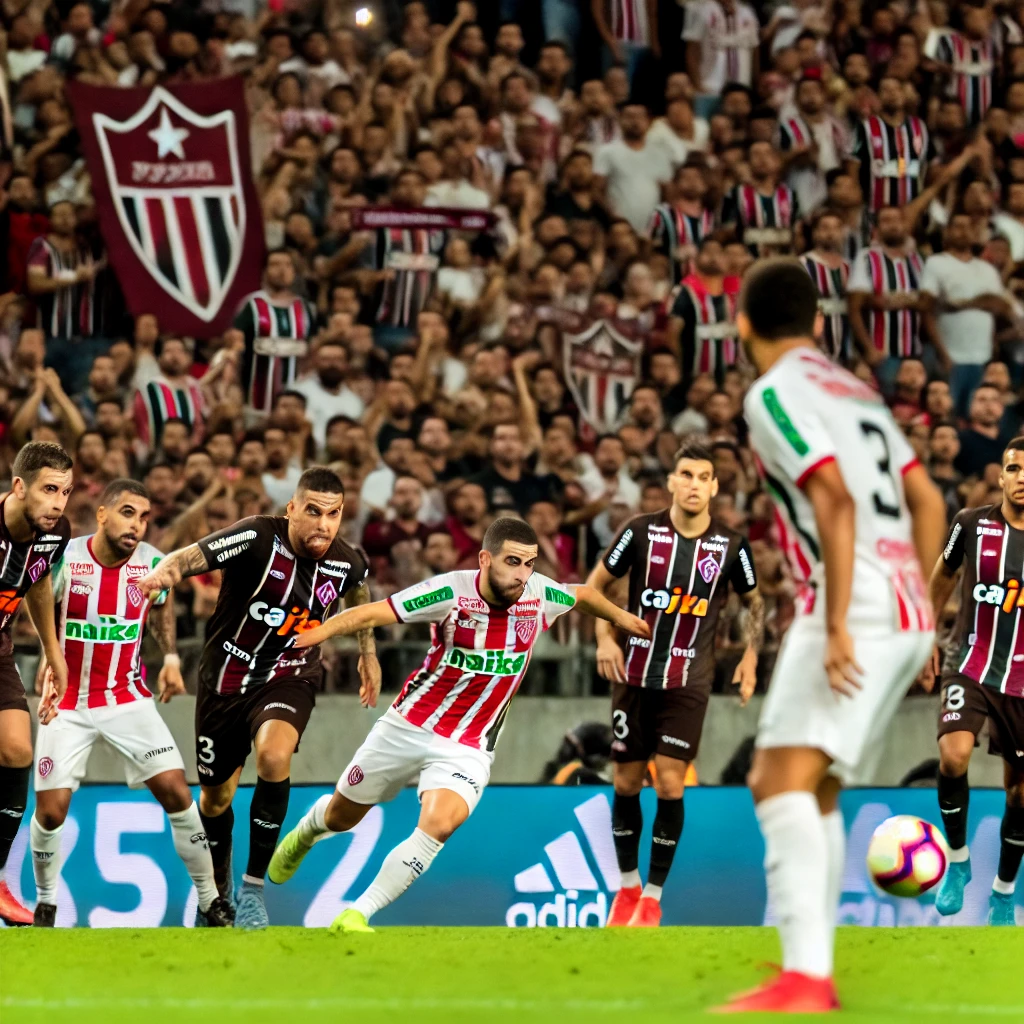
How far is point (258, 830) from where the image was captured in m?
8.01

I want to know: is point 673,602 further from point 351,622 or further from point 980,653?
point 351,622

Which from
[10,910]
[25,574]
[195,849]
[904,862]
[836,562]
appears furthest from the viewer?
[10,910]

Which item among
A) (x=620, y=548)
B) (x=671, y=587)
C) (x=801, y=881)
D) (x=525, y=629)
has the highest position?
(x=620, y=548)

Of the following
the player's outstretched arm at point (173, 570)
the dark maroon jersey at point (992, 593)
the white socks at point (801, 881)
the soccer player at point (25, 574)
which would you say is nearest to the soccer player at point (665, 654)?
the dark maroon jersey at point (992, 593)

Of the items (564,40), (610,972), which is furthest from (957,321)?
(610,972)

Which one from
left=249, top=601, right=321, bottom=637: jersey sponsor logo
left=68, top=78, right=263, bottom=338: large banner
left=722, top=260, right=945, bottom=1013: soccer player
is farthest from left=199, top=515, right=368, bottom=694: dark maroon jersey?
left=68, top=78, right=263, bottom=338: large banner

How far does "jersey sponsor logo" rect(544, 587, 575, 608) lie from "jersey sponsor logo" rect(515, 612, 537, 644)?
0.15 meters

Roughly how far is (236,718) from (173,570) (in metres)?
1.53

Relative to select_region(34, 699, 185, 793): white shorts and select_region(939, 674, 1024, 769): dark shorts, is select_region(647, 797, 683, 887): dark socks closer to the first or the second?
select_region(939, 674, 1024, 769): dark shorts

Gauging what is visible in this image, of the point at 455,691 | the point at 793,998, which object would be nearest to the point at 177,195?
the point at 455,691

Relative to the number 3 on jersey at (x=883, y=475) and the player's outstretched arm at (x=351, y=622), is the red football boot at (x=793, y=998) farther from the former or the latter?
the player's outstretched arm at (x=351, y=622)

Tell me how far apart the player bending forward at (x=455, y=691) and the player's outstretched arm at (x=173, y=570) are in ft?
2.97

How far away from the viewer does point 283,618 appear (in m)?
8.43

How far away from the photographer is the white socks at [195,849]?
28.6ft
